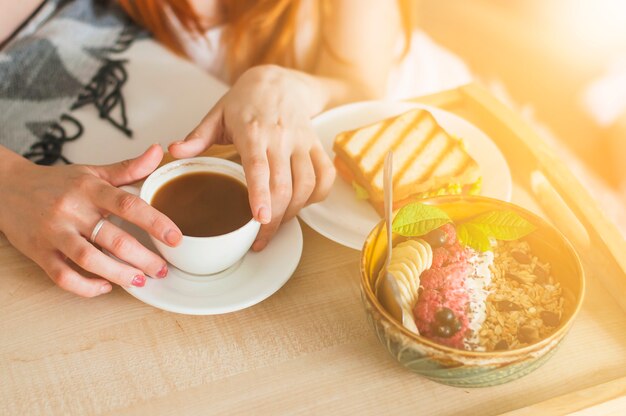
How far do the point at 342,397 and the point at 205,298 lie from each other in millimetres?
225

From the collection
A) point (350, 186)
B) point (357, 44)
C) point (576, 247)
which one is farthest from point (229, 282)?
point (357, 44)

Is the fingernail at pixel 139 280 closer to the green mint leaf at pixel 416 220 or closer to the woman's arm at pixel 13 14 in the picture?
the green mint leaf at pixel 416 220

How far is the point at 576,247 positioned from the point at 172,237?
0.62 metres

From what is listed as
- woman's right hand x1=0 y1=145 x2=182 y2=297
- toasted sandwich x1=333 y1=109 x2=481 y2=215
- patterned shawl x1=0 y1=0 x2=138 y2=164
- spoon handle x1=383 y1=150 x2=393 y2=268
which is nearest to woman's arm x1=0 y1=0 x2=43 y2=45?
patterned shawl x1=0 y1=0 x2=138 y2=164

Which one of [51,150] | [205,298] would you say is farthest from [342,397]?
[51,150]

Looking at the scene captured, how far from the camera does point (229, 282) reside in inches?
36.0

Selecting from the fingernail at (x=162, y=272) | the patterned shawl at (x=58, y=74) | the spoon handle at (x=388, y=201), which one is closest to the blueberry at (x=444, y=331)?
the spoon handle at (x=388, y=201)

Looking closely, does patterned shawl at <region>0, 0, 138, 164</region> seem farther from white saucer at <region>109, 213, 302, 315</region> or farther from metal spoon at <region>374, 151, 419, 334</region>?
metal spoon at <region>374, 151, 419, 334</region>

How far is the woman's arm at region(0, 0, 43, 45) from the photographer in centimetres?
140

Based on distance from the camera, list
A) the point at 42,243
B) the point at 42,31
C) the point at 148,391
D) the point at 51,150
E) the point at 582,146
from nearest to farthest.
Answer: the point at 148,391 → the point at 42,243 → the point at 51,150 → the point at 42,31 → the point at 582,146

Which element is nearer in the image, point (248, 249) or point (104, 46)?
point (248, 249)

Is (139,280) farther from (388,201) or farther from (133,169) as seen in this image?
(388,201)

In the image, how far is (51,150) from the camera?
124 centimetres

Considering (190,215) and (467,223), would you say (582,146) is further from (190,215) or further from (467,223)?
(190,215)
